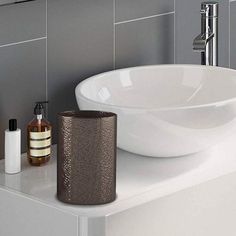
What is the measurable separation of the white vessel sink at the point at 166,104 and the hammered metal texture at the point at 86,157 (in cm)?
17

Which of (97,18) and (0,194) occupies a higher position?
(97,18)

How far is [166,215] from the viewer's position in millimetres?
2000

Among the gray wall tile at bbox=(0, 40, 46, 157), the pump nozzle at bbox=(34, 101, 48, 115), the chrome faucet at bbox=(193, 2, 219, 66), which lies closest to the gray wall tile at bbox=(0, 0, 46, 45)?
the gray wall tile at bbox=(0, 40, 46, 157)

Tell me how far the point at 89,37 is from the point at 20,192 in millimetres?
623

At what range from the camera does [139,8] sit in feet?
8.44

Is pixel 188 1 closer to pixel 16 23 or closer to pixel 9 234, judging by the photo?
pixel 16 23

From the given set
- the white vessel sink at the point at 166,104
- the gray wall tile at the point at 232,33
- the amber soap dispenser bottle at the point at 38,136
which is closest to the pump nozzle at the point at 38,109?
the amber soap dispenser bottle at the point at 38,136

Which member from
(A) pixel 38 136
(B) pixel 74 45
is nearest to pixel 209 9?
(B) pixel 74 45

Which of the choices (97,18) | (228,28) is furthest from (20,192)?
(228,28)

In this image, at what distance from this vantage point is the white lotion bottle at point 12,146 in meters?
2.07

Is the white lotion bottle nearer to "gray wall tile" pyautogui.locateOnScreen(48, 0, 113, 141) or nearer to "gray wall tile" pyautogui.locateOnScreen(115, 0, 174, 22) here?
"gray wall tile" pyautogui.locateOnScreen(48, 0, 113, 141)

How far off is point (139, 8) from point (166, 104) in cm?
35

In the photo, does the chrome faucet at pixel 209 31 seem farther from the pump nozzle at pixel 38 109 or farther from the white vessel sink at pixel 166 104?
the pump nozzle at pixel 38 109

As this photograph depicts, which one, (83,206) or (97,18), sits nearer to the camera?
(83,206)
